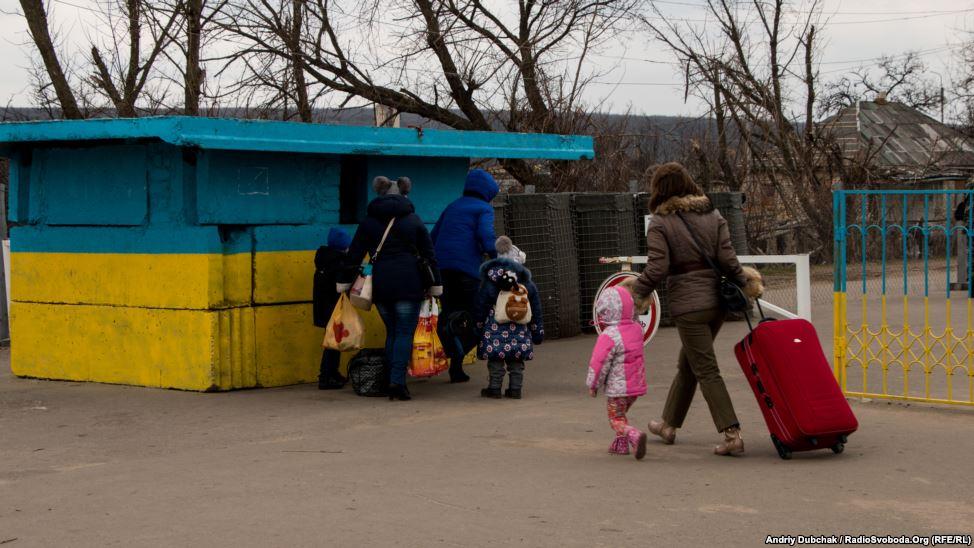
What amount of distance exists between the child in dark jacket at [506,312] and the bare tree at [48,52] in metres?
11.1

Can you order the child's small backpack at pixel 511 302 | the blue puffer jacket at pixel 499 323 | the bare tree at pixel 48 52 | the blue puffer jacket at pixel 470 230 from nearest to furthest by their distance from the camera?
the child's small backpack at pixel 511 302
the blue puffer jacket at pixel 499 323
the blue puffer jacket at pixel 470 230
the bare tree at pixel 48 52

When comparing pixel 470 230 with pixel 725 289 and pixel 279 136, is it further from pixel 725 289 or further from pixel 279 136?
pixel 725 289

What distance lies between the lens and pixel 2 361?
502 inches

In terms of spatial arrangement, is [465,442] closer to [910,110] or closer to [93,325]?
[93,325]

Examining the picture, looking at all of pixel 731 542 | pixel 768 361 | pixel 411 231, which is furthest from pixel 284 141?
pixel 731 542

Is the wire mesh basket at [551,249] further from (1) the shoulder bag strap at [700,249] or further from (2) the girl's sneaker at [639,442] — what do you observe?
(2) the girl's sneaker at [639,442]

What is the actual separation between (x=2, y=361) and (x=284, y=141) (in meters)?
4.74

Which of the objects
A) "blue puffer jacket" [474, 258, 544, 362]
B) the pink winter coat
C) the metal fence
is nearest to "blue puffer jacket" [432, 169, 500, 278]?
"blue puffer jacket" [474, 258, 544, 362]

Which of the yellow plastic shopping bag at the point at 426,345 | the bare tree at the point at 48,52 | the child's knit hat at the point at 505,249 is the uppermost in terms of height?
the bare tree at the point at 48,52

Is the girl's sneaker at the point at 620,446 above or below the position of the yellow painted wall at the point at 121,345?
below

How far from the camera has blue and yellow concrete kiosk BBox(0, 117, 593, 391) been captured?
1000cm

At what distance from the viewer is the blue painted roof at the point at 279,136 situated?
9258 mm

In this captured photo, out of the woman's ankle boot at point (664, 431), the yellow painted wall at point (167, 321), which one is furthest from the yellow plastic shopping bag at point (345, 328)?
the woman's ankle boot at point (664, 431)

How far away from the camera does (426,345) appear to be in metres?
10.1
